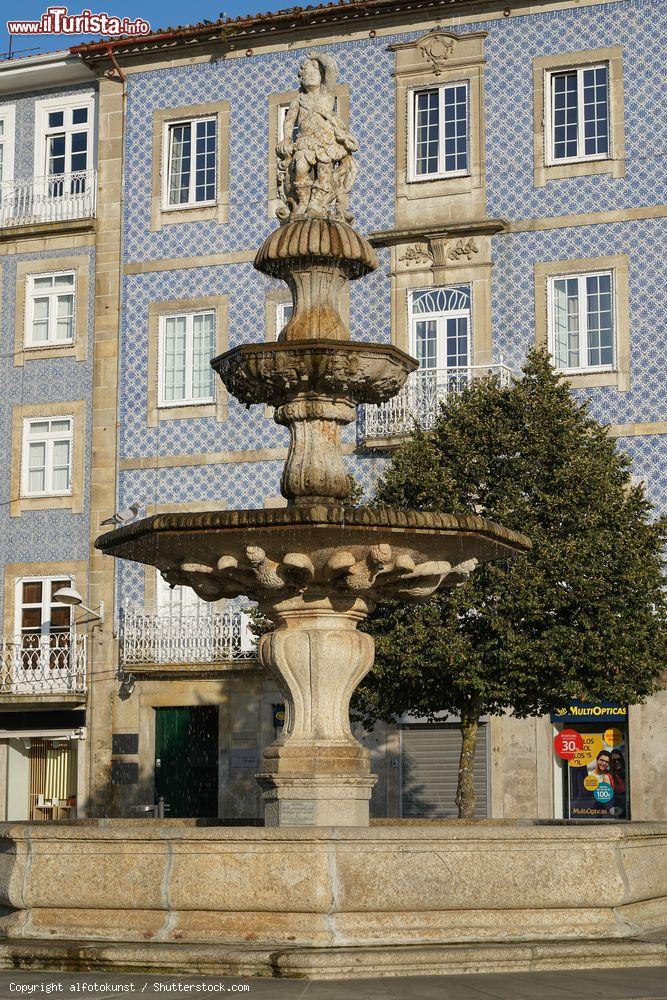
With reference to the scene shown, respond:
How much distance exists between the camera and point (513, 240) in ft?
92.1

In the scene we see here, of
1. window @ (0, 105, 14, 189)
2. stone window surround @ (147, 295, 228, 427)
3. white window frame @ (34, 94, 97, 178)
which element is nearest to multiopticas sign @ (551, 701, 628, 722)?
stone window surround @ (147, 295, 228, 427)

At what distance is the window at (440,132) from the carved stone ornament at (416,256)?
120cm

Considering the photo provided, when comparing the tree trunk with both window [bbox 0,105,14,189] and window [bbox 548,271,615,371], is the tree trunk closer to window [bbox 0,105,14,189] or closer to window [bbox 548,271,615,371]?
window [bbox 548,271,615,371]

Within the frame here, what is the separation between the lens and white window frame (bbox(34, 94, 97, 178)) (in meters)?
31.6

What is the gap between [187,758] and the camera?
95.9ft

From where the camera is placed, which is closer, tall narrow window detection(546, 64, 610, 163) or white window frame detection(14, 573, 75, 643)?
tall narrow window detection(546, 64, 610, 163)

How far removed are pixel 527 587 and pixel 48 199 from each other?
14.0 meters

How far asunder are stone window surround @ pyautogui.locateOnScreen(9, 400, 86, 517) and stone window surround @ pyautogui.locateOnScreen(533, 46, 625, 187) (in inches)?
354

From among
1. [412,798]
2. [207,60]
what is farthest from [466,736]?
[207,60]

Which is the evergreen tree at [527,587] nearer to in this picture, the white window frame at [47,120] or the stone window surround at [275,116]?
the stone window surround at [275,116]

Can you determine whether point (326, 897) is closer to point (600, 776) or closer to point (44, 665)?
point (600, 776)

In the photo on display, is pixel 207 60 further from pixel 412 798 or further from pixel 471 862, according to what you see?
pixel 471 862

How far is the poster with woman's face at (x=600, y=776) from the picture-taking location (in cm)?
2670

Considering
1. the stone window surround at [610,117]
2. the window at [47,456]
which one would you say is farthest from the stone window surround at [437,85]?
the window at [47,456]
